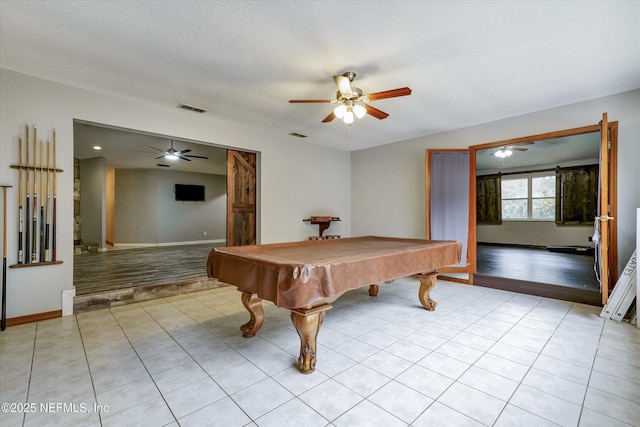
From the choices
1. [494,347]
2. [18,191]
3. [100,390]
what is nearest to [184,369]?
[100,390]

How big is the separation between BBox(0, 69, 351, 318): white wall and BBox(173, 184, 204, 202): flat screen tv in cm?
556

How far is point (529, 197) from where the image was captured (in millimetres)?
8922

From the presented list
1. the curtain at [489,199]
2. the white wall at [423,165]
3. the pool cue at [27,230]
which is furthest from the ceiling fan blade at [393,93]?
the curtain at [489,199]

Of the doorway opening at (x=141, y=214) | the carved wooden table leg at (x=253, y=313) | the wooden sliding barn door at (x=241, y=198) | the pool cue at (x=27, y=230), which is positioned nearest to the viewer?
the carved wooden table leg at (x=253, y=313)

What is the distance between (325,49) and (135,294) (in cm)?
359

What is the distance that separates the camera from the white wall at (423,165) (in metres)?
3.27

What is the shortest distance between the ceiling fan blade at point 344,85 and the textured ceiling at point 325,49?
0.71 ft

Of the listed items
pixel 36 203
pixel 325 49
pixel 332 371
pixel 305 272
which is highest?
pixel 325 49

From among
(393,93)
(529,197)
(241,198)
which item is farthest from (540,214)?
(241,198)

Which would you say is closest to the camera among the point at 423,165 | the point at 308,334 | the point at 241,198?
the point at 308,334

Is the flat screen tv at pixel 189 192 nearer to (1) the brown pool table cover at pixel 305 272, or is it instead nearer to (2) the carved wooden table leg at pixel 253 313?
(1) the brown pool table cover at pixel 305 272

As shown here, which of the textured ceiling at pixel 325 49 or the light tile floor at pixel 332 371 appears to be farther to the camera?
the textured ceiling at pixel 325 49

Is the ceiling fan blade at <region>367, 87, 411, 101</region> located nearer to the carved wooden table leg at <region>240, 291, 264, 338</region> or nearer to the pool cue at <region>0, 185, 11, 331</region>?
the carved wooden table leg at <region>240, 291, 264, 338</region>

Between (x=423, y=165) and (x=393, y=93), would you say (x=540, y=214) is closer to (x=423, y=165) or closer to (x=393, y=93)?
(x=423, y=165)
